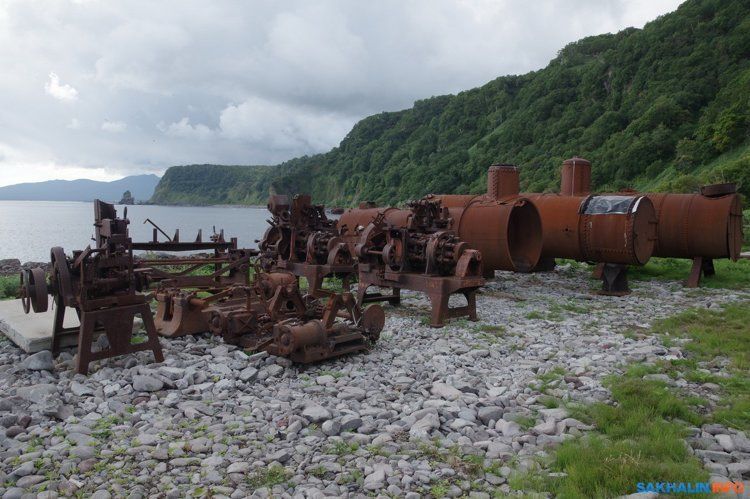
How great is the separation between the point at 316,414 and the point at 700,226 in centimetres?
1145

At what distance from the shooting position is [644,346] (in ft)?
25.3

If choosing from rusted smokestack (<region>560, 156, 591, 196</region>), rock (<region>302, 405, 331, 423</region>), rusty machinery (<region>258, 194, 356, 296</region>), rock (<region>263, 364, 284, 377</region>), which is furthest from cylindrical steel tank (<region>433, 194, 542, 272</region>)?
rock (<region>302, 405, 331, 423</region>)

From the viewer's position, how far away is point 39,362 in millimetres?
6410

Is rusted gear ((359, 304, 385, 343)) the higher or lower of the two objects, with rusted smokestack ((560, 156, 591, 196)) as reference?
lower

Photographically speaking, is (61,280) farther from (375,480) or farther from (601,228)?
(601,228)

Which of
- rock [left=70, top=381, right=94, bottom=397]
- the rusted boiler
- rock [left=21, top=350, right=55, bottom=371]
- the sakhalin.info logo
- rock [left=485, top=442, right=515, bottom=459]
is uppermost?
the rusted boiler

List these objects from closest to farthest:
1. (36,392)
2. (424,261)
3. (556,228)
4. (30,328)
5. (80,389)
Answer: (36,392) → (80,389) → (30,328) → (424,261) → (556,228)

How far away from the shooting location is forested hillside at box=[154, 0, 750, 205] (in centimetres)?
4484

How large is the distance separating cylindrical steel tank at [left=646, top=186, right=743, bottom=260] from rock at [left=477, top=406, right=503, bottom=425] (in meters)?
10.1

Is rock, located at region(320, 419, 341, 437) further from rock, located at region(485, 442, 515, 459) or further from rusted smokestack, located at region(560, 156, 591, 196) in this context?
rusted smokestack, located at region(560, 156, 591, 196)

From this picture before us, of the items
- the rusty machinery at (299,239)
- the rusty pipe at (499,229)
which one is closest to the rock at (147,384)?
the rusty pipe at (499,229)

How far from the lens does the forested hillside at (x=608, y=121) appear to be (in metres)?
44.8

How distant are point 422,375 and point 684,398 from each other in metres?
2.74

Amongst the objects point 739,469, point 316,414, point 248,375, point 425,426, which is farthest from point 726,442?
point 248,375
